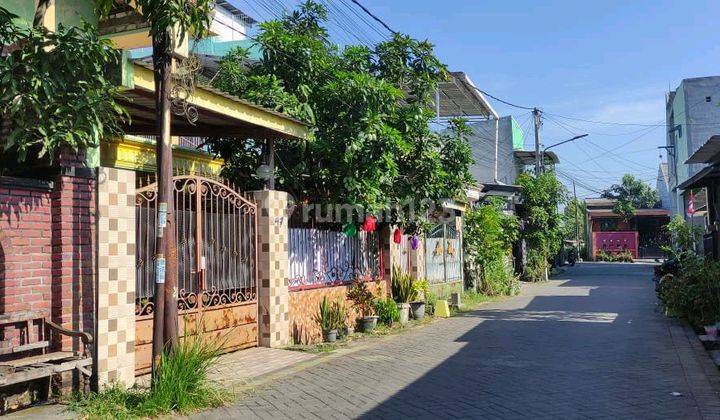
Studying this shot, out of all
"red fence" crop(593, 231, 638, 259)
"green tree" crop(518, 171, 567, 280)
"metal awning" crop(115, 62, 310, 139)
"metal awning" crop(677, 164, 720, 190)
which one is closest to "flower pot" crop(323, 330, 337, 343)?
"metal awning" crop(115, 62, 310, 139)

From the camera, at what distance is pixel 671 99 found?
141 feet

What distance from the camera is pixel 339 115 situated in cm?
1156

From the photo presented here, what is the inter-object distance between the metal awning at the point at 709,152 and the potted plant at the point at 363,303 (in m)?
7.09

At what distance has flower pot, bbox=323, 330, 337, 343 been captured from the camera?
1146 cm

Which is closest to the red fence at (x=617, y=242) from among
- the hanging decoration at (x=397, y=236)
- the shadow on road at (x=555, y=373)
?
the shadow on road at (x=555, y=373)

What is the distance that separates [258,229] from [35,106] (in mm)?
5009

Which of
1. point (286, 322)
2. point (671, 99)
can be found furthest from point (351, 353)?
point (671, 99)

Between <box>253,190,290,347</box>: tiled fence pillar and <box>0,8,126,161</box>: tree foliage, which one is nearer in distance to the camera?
<box>0,8,126,161</box>: tree foliage

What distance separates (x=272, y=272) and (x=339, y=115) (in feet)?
10.7

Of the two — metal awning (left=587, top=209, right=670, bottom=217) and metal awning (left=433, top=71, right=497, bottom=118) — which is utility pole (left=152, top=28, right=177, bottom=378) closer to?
metal awning (left=433, top=71, right=497, bottom=118)

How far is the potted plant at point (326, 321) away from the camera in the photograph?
11.5m

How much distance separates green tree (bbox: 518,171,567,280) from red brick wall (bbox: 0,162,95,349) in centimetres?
2518

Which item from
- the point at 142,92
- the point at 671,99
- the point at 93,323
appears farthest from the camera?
the point at 671,99

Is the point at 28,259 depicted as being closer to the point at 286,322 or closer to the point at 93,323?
the point at 93,323
